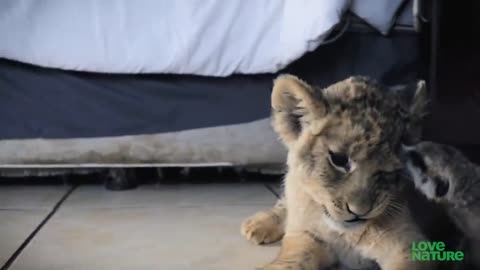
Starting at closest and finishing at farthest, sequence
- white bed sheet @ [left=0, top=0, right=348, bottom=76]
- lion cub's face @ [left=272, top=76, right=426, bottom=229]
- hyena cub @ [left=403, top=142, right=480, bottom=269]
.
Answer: lion cub's face @ [left=272, top=76, right=426, bottom=229] → hyena cub @ [left=403, top=142, right=480, bottom=269] → white bed sheet @ [left=0, top=0, right=348, bottom=76]

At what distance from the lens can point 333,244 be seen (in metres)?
1.06

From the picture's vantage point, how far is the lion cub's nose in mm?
943

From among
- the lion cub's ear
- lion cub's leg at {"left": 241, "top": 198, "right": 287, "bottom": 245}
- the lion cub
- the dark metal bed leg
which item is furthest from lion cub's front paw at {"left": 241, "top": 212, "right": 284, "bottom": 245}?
the dark metal bed leg

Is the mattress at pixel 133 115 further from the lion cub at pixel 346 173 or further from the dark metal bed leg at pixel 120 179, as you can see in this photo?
the lion cub at pixel 346 173

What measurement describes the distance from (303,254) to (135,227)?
42 cm

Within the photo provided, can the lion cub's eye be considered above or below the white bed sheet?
below

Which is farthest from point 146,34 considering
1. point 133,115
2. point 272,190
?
point 272,190

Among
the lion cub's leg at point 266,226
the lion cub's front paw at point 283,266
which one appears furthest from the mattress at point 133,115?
the lion cub's front paw at point 283,266

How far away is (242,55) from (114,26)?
28cm

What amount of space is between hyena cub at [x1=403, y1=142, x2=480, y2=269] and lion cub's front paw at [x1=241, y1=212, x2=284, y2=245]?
0.28m

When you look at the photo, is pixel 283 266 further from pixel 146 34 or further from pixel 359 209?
pixel 146 34

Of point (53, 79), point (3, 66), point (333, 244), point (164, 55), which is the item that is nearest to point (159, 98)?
point (164, 55)

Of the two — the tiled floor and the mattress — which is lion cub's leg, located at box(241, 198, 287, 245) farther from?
the mattress

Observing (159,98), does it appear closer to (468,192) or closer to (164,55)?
(164,55)
